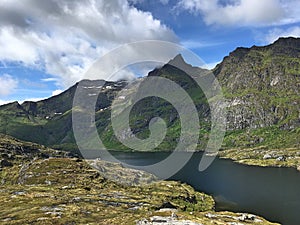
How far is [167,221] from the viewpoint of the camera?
85.1 metres

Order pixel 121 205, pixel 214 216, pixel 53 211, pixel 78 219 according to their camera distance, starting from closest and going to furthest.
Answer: pixel 78 219, pixel 53 211, pixel 214 216, pixel 121 205

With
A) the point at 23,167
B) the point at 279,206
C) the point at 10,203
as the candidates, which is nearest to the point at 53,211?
the point at 10,203

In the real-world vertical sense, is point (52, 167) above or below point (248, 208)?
above

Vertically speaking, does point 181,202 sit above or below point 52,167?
below

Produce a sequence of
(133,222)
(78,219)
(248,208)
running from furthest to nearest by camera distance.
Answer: (248,208) → (78,219) → (133,222)

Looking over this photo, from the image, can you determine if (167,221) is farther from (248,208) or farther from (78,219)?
Answer: (248,208)

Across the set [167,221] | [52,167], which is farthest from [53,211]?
[52,167]

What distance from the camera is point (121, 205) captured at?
118 m

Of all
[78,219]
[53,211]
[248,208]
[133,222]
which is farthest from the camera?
[248,208]

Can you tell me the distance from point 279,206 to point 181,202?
A: 54417 millimetres

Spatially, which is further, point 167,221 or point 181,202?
point 181,202

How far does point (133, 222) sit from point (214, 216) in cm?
3703

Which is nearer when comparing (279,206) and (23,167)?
(279,206)

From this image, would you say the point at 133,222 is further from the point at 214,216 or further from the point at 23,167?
the point at 23,167
